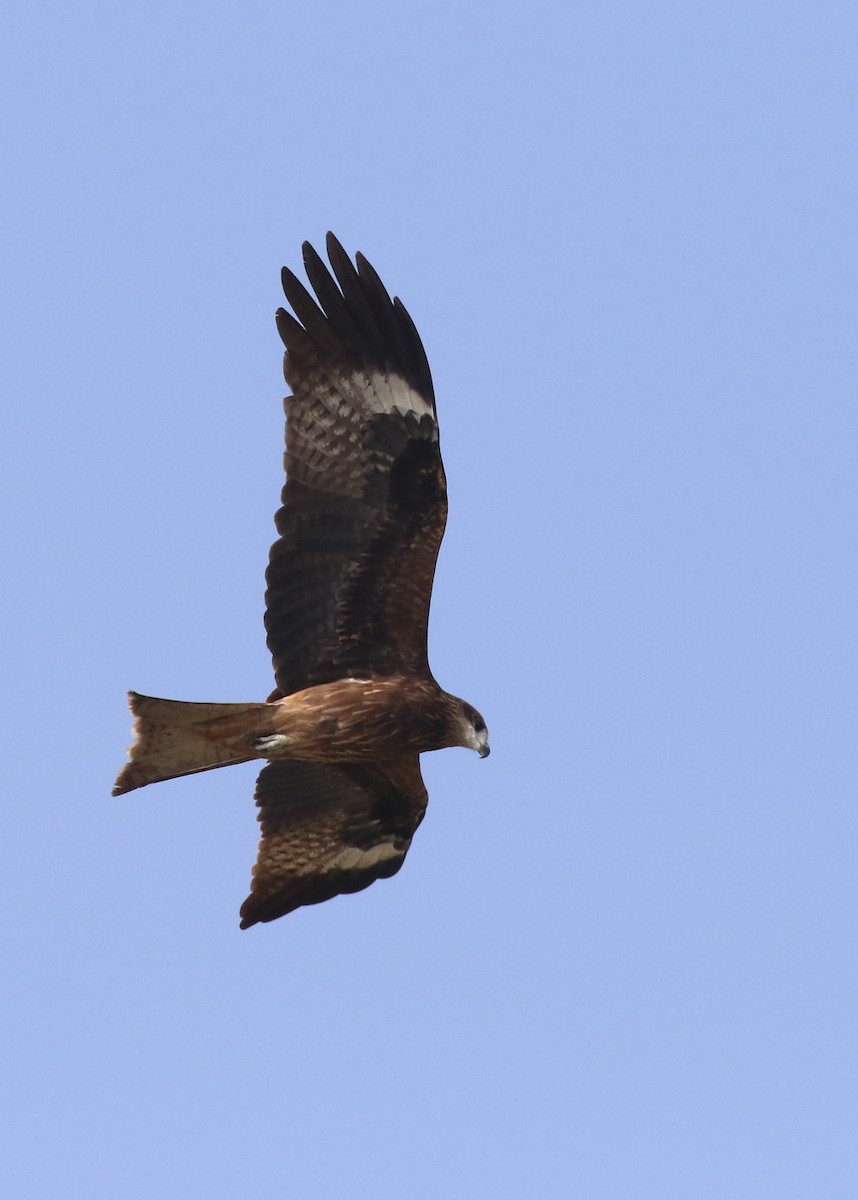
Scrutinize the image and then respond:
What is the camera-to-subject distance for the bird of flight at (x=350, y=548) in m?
11.2

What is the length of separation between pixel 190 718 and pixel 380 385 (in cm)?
214

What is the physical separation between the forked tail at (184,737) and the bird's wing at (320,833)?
1.04 metres

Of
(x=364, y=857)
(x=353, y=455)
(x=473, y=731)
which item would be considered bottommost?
(x=364, y=857)

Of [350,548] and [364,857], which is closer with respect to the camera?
[350,548]

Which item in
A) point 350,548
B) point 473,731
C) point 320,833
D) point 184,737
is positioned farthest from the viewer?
point 320,833

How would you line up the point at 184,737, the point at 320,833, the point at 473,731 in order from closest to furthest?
the point at 184,737 → the point at 473,731 → the point at 320,833

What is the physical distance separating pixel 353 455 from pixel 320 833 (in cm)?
245

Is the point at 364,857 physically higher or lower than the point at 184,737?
lower

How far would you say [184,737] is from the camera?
1102cm

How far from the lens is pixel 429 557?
1127 cm

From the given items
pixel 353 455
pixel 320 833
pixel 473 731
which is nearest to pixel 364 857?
pixel 320 833

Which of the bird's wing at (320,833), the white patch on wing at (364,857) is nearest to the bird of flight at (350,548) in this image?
the bird's wing at (320,833)

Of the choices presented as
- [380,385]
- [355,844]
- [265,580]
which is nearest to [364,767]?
[355,844]

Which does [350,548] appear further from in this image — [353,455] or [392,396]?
[392,396]
